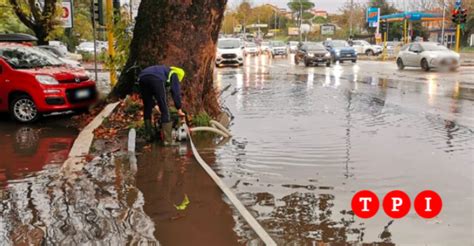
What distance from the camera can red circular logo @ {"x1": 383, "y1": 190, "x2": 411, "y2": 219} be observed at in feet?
16.3

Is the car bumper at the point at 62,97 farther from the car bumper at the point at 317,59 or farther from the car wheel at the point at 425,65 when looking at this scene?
the car bumper at the point at 317,59

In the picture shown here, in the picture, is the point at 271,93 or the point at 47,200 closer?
the point at 47,200

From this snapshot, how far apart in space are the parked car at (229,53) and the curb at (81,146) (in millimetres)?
21436

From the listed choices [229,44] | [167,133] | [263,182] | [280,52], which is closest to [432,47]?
[229,44]

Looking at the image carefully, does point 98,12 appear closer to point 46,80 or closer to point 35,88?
point 46,80

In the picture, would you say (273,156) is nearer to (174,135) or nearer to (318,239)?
(174,135)

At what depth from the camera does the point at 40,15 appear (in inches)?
933

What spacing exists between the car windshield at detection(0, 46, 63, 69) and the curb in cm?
214

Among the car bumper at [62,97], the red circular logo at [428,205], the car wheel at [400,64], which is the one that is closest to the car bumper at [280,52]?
the car wheel at [400,64]

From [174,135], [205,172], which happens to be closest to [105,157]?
[174,135]

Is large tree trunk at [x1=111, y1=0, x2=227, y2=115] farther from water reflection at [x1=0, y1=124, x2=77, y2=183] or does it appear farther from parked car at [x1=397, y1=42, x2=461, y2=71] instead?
parked car at [x1=397, y1=42, x2=461, y2=71]

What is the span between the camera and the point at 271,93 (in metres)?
16.5

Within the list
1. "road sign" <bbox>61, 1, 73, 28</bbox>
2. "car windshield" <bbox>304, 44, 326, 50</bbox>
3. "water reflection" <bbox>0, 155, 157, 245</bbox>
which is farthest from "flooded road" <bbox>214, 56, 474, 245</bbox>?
"car windshield" <bbox>304, 44, 326, 50</bbox>

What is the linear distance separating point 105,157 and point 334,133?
14.0 feet
